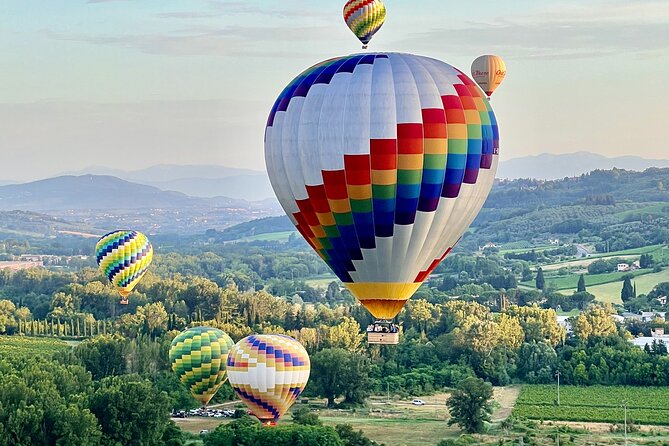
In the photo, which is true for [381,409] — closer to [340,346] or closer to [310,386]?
[310,386]

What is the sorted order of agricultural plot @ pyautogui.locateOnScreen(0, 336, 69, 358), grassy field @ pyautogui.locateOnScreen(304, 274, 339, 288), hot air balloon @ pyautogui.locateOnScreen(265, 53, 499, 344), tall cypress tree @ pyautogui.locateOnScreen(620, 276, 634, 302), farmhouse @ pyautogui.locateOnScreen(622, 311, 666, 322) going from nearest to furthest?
1. hot air balloon @ pyautogui.locateOnScreen(265, 53, 499, 344)
2. agricultural plot @ pyautogui.locateOnScreen(0, 336, 69, 358)
3. farmhouse @ pyautogui.locateOnScreen(622, 311, 666, 322)
4. tall cypress tree @ pyautogui.locateOnScreen(620, 276, 634, 302)
5. grassy field @ pyautogui.locateOnScreen(304, 274, 339, 288)

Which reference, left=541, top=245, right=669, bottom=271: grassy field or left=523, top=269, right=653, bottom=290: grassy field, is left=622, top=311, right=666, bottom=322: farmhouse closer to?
left=523, top=269, right=653, bottom=290: grassy field

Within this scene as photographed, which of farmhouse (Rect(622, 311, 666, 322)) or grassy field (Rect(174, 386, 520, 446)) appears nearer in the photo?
grassy field (Rect(174, 386, 520, 446))

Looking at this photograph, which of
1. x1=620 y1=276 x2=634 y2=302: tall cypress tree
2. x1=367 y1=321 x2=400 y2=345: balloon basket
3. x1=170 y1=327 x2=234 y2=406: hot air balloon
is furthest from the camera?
x1=620 y1=276 x2=634 y2=302: tall cypress tree

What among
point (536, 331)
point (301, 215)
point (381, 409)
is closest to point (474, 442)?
point (381, 409)

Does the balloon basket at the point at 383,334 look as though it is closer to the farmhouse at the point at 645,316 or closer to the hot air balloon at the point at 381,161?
the hot air balloon at the point at 381,161

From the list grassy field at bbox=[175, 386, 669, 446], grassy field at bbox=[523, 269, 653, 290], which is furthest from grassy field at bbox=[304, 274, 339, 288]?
grassy field at bbox=[175, 386, 669, 446]

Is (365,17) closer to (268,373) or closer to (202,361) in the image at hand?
(268,373)
